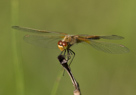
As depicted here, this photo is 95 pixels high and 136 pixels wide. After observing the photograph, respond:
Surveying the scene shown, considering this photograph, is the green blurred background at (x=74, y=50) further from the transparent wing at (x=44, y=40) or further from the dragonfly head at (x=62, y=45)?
the dragonfly head at (x=62, y=45)

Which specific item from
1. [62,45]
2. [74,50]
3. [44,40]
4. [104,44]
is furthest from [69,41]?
[74,50]

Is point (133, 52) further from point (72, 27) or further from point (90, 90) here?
point (72, 27)

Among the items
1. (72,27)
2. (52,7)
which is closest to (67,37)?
(72,27)

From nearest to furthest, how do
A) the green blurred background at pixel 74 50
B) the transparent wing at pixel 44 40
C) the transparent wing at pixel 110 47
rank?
the transparent wing at pixel 110 47 → the transparent wing at pixel 44 40 → the green blurred background at pixel 74 50

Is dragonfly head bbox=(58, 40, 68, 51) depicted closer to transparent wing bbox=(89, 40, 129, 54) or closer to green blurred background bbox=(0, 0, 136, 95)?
transparent wing bbox=(89, 40, 129, 54)

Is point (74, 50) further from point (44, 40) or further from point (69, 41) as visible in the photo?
point (69, 41)

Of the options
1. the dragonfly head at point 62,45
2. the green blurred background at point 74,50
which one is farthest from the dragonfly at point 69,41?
the green blurred background at point 74,50
